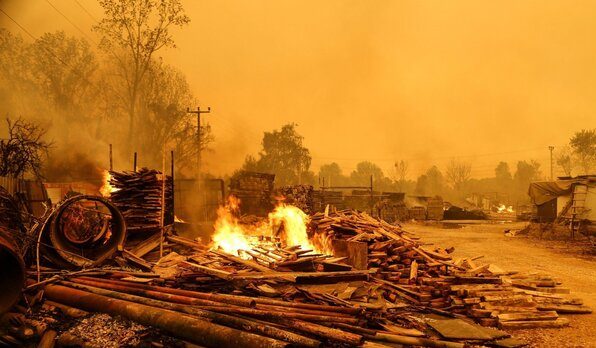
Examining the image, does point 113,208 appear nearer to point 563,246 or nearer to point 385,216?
point 563,246

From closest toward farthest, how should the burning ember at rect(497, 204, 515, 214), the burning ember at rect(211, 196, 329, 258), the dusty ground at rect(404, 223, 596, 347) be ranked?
1. the dusty ground at rect(404, 223, 596, 347)
2. the burning ember at rect(211, 196, 329, 258)
3. the burning ember at rect(497, 204, 515, 214)

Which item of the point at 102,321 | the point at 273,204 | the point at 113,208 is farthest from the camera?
the point at 273,204

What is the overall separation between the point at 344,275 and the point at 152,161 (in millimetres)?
31332

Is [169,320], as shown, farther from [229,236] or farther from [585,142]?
[585,142]

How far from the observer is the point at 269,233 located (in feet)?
43.6

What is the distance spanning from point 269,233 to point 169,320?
8.16 meters

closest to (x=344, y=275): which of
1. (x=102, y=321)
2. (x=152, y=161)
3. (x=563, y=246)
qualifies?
(x=102, y=321)

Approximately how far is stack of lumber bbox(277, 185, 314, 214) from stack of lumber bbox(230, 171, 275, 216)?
94 centimetres

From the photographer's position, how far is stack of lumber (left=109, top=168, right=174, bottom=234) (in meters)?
10.2

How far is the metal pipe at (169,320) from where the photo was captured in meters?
4.48

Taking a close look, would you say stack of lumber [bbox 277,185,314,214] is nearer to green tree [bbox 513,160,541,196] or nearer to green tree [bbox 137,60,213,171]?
green tree [bbox 137,60,213,171]

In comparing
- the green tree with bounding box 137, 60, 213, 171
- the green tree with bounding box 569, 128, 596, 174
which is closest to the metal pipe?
the green tree with bounding box 137, 60, 213, 171

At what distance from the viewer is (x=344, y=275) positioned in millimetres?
8445

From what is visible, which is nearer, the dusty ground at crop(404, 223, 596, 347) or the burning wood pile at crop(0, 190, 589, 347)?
the burning wood pile at crop(0, 190, 589, 347)
